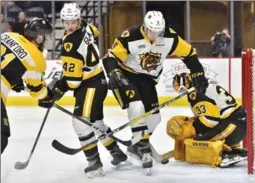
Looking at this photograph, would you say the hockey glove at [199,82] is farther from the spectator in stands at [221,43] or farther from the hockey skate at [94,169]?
the spectator in stands at [221,43]

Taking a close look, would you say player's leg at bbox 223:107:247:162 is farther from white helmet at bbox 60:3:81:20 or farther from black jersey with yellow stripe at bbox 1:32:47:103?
black jersey with yellow stripe at bbox 1:32:47:103

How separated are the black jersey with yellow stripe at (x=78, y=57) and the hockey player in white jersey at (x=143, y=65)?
116 mm

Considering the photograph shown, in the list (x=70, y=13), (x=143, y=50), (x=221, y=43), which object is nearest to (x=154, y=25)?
(x=143, y=50)

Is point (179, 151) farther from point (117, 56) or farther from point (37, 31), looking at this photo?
point (37, 31)

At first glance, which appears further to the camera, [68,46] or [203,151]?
[203,151]

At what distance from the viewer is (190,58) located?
344 cm

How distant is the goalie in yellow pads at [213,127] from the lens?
133 inches

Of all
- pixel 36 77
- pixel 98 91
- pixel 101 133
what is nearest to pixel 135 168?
pixel 101 133

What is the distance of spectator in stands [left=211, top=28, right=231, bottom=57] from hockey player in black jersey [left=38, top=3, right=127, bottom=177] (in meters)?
4.20

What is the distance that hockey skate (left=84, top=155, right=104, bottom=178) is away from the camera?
320cm

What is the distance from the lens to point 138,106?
10.6 feet

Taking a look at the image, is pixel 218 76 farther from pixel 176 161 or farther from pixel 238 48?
pixel 176 161

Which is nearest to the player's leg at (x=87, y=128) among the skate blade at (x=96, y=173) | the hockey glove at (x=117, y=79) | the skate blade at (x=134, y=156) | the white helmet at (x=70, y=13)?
the skate blade at (x=96, y=173)

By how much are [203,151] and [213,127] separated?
0.50 feet
